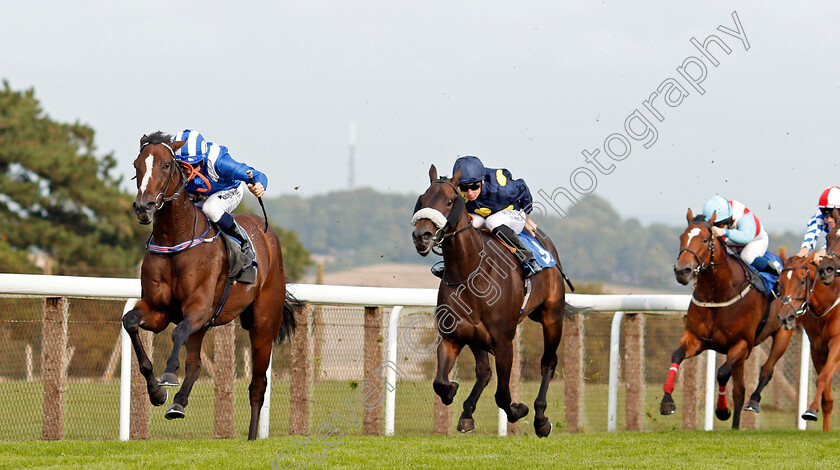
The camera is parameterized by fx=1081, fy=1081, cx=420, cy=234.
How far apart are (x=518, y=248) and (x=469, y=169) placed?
2.37 ft

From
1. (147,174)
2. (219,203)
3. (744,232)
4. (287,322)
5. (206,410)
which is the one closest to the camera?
(147,174)

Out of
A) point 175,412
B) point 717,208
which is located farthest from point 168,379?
point 717,208

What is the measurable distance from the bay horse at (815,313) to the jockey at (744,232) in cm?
25

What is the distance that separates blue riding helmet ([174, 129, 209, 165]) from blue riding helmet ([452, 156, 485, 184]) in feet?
4.93

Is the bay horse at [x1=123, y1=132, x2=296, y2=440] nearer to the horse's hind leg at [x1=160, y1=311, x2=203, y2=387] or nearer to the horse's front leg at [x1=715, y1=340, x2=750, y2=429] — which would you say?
the horse's hind leg at [x1=160, y1=311, x2=203, y2=387]

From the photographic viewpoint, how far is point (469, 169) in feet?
20.2

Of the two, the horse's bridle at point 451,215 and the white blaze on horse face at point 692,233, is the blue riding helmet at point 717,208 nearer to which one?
the white blaze on horse face at point 692,233

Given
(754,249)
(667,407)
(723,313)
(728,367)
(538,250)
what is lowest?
(667,407)

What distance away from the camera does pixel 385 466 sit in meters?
5.79

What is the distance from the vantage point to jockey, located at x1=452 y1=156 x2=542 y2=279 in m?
6.61

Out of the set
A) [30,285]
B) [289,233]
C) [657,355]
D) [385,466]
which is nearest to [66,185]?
[289,233]

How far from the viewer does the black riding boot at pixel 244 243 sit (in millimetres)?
6540

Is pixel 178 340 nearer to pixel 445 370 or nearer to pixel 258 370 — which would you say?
pixel 445 370

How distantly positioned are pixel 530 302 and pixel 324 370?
2224 millimetres
